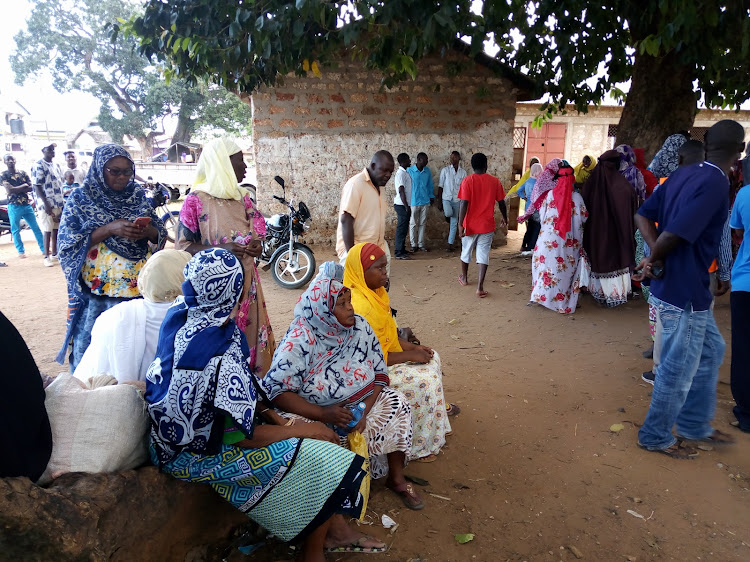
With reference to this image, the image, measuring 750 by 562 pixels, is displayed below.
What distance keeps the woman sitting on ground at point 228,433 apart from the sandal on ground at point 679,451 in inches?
83.5

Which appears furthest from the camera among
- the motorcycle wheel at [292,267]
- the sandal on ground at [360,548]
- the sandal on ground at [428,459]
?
the motorcycle wheel at [292,267]

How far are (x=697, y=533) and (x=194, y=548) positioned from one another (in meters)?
2.38

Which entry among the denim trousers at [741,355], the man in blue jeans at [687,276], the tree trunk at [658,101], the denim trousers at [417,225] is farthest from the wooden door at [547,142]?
the man in blue jeans at [687,276]

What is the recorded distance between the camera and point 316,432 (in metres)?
2.24

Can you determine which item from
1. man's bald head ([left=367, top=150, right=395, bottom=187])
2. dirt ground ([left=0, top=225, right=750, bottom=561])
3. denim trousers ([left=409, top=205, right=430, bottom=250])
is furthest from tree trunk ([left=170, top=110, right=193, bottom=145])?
man's bald head ([left=367, top=150, right=395, bottom=187])

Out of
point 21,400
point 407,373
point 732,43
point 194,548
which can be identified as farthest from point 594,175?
point 21,400

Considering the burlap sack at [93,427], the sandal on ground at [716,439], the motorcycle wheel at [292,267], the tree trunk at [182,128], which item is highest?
the tree trunk at [182,128]

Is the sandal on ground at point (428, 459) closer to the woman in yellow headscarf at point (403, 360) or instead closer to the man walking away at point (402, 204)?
the woman in yellow headscarf at point (403, 360)

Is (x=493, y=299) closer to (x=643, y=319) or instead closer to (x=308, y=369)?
(x=643, y=319)

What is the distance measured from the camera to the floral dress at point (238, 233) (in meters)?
3.40

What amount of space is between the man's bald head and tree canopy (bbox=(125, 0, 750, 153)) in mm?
1081

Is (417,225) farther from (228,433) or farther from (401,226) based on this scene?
(228,433)

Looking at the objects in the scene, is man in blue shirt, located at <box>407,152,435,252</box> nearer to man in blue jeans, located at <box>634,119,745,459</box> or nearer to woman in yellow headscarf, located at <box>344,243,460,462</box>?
man in blue jeans, located at <box>634,119,745,459</box>

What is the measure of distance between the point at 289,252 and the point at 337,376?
495 cm
